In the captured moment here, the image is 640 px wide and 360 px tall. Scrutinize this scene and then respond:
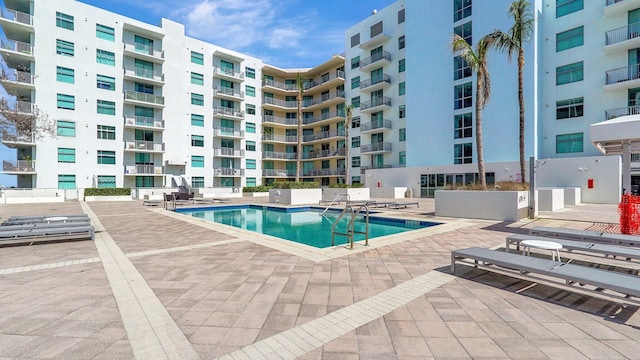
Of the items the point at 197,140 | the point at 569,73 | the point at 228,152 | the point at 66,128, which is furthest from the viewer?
the point at 228,152

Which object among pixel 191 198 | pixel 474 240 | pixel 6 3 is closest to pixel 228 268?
pixel 474 240

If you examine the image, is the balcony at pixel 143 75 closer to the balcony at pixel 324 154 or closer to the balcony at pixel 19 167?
the balcony at pixel 19 167

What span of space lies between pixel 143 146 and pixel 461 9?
35190mm

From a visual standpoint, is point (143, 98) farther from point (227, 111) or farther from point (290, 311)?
point (290, 311)

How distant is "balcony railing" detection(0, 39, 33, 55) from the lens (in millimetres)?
25141

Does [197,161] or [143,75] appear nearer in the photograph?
[143,75]

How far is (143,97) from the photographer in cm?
3103

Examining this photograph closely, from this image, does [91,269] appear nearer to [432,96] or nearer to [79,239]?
[79,239]

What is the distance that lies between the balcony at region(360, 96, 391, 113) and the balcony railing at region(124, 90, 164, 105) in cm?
2361

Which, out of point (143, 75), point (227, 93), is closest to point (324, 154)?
point (227, 93)

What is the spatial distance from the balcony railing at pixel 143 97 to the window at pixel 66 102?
435 centimetres

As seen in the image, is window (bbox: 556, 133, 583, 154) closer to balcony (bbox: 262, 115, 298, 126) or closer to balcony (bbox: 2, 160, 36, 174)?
balcony (bbox: 262, 115, 298, 126)

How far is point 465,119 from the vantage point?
2722 cm

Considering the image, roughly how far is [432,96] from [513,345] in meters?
30.2
